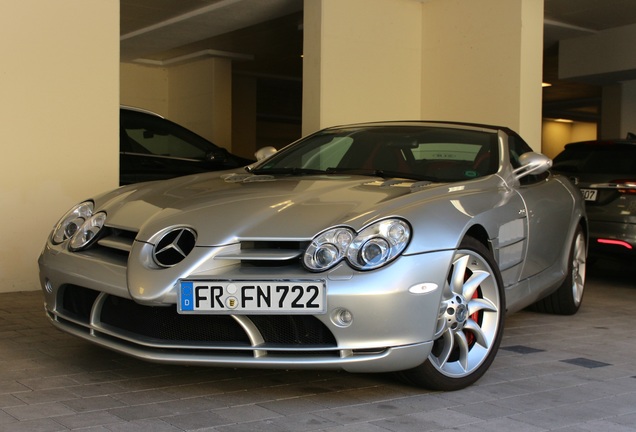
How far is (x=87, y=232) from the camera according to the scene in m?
3.80

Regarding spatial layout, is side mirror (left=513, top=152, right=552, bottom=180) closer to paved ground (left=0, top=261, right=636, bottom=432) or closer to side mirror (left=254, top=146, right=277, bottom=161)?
paved ground (left=0, top=261, right=636, bottom=432)

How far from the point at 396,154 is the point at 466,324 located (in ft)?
4.16

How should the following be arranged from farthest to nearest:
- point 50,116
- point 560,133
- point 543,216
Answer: point 560,133, point 50,116, point 543,216

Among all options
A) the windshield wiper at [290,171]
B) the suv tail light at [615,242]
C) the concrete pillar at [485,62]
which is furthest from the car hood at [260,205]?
the concrete pillar at [485,62]

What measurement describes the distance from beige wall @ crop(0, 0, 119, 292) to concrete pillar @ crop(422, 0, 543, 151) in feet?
13.1

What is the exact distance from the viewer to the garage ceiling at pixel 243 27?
10203 millimetres

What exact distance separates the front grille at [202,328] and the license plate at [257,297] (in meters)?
0.10

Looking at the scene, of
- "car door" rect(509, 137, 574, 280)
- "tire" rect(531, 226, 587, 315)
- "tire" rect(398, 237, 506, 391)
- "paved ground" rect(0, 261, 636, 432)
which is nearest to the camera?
"paved ground" rect(0, 261, 636, 432)

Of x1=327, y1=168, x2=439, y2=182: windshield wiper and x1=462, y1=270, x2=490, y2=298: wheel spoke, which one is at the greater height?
x1=327, y1=168, x2=439, y2=182: windshield wiper

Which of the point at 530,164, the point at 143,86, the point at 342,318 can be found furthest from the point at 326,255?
the point at 143,86

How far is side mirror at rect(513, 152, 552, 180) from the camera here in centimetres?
462

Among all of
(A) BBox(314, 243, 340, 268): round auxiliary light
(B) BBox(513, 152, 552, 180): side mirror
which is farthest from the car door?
(A) BBox(314, 243, 340, 268): round auxiliary light

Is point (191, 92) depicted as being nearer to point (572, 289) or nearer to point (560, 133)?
point (572, 289)

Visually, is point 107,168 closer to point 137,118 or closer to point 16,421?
point 137,118
